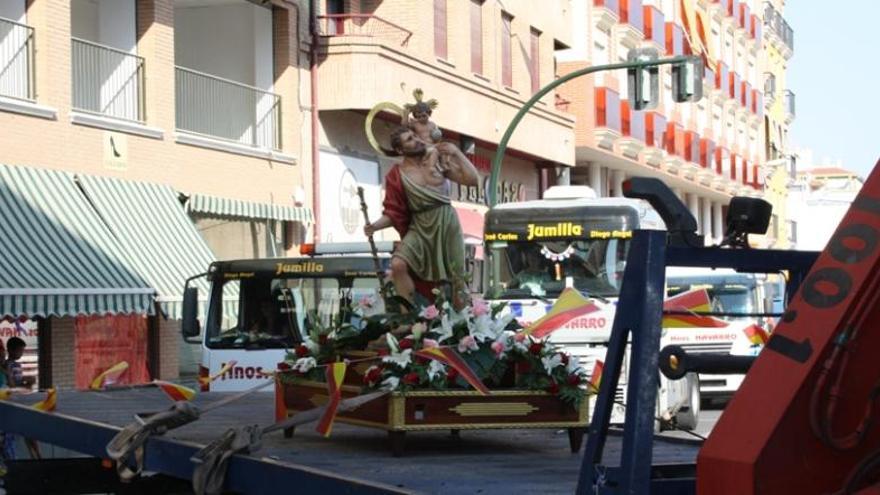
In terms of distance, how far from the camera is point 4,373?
15.7 metres

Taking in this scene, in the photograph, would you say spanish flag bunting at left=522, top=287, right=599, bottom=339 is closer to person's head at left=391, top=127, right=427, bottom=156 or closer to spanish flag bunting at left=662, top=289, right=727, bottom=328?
spanish flag bunting at left=662, top=289, right=727, bottom=328

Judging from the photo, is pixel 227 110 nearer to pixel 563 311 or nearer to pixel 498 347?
pixel 498 347

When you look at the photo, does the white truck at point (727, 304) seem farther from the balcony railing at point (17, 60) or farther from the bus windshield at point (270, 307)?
the balcony railing at point (17, 60)

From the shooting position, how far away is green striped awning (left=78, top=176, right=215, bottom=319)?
22344 millimetres

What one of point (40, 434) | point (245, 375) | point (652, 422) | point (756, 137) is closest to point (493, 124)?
point (245, 375)

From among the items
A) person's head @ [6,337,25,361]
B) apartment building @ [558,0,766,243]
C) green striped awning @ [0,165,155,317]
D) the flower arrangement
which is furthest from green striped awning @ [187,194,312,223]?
the flower arrangement

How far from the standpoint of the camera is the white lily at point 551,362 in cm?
654

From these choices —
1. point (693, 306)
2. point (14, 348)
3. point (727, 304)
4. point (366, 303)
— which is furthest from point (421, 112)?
point (727, 304)

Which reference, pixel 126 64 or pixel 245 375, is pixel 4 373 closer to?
pixel 245 375

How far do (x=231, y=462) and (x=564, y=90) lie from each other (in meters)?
38.9

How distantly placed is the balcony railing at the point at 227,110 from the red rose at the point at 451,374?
2010 cm

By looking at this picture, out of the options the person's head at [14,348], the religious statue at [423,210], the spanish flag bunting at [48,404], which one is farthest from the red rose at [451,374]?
the person's head at [14,348]

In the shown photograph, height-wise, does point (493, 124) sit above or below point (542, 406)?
above

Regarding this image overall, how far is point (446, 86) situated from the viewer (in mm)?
32844
